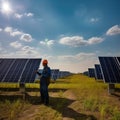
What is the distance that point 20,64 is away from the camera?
16.8 metres

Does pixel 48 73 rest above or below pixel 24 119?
above

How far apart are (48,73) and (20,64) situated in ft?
21.0

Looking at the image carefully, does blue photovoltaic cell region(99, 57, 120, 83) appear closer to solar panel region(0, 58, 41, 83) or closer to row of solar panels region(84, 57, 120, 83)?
row of solar panels region(84, 57, 120, 83)

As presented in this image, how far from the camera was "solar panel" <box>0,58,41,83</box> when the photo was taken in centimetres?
1407

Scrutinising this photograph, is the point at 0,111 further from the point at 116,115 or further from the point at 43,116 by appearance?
the point at 116,115

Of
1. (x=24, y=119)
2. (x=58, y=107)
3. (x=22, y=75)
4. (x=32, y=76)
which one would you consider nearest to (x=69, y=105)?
(x=58, y=107)

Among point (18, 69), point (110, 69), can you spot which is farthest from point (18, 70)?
point (110, 69)

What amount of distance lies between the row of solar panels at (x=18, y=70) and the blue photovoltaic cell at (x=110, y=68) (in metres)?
5.25

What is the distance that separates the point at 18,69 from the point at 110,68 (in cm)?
737

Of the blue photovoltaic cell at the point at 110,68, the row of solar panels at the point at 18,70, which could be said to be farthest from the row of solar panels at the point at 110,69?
the row of solar panels at the point at 18,70

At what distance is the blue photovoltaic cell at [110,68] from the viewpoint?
45.1 feet

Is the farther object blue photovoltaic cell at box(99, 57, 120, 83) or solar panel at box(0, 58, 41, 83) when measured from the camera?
solar panel at box(0, 58, 41, 83)

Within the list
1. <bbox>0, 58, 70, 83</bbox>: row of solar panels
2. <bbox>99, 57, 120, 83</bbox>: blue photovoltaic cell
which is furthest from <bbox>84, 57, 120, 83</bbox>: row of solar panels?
<bbox>0, 58, 70, 83</bbox>: row of solar panels

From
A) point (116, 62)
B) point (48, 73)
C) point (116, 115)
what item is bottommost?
point (116, 115)
